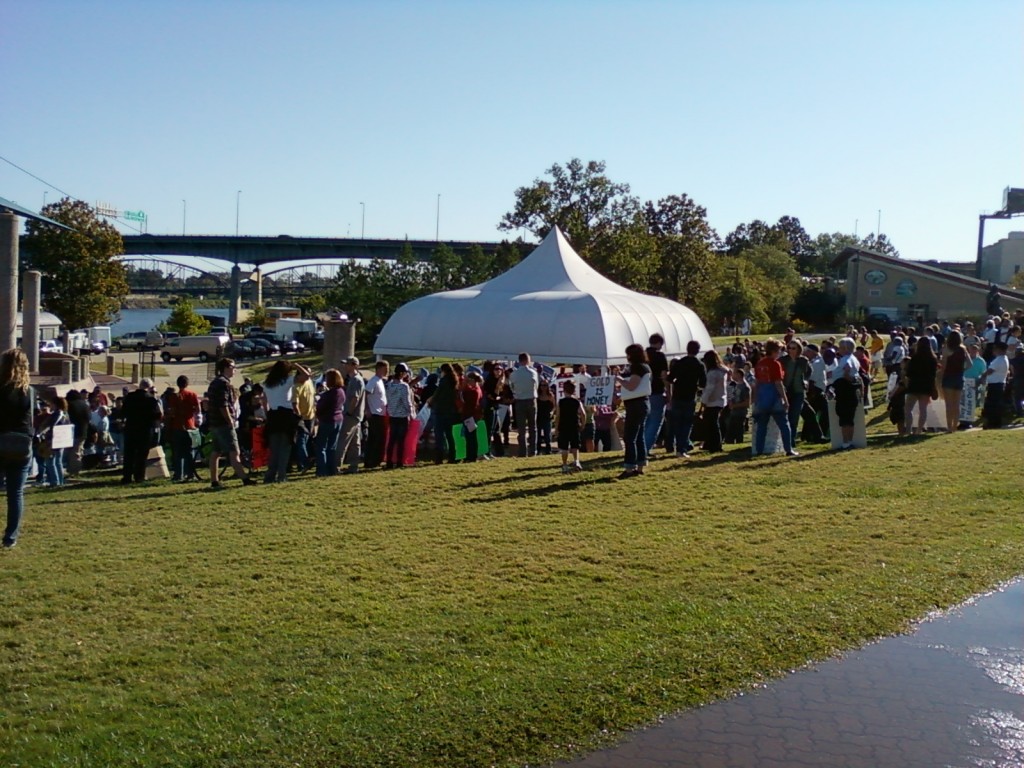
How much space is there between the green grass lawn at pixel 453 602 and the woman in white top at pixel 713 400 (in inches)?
A: 81.5

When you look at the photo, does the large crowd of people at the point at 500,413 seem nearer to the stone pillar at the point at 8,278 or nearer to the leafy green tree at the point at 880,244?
the stone pillar at the point at 8,278

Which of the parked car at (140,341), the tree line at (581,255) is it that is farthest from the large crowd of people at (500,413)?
the parked car at (140,341)

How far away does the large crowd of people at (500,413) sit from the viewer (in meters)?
13.6

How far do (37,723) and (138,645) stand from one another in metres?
1.23

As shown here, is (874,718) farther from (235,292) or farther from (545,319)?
(235,292)

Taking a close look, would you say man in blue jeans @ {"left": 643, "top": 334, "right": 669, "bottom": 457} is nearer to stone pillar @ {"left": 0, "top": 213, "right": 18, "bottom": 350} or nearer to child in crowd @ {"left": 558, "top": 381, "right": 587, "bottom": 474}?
child in crowd @ {"left": 558, "top": 381, "right": 587, "bottom": 474}

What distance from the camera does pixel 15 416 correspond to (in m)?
9.22

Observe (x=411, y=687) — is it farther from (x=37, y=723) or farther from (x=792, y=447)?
(x=792, y=447)

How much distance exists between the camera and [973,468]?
12.6 meters

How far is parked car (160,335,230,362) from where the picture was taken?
6562 centimetres

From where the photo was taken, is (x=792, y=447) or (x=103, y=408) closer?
(x=792, y=447)

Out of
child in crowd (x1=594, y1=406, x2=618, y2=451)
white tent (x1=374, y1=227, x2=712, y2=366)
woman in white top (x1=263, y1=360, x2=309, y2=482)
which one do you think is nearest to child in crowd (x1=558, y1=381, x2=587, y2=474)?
woman in white top (x1=263, y1=360, x2=309, y2=482)

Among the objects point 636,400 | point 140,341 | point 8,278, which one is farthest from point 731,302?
point 636,400

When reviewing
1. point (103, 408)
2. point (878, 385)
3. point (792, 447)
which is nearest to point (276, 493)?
point (792, 447)
